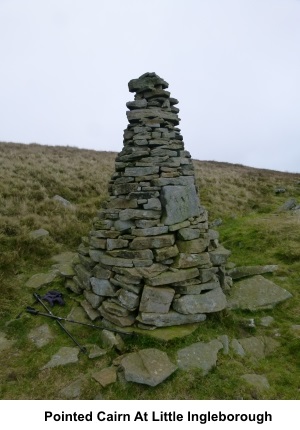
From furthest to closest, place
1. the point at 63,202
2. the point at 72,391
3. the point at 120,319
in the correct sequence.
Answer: the point at 63,202 < the point at 120,319 < the point at 72,391

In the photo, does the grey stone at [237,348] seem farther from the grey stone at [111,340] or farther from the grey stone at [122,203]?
the grey stone at [122,203]

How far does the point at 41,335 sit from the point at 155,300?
111 inches

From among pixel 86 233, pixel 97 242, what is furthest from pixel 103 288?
pixel 86 233

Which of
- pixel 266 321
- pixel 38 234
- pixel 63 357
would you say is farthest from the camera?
pixel 38 234

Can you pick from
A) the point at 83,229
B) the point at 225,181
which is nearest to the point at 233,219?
the point at 83,229

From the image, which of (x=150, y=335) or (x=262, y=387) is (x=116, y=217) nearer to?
(x=150, y=335)

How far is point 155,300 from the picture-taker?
648 centimetres

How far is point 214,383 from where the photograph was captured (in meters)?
5.37

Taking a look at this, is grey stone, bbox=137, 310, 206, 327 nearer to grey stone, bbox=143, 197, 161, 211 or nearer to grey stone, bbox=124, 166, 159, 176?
grey stone, bbox=143, 197, 161, 211

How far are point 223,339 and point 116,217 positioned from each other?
3654mm

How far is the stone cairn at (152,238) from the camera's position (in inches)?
260

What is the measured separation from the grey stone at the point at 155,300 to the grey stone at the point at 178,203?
1.58 metres

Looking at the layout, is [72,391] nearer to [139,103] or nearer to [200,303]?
[200,303]

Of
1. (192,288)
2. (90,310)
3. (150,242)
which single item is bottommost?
(90,310)
